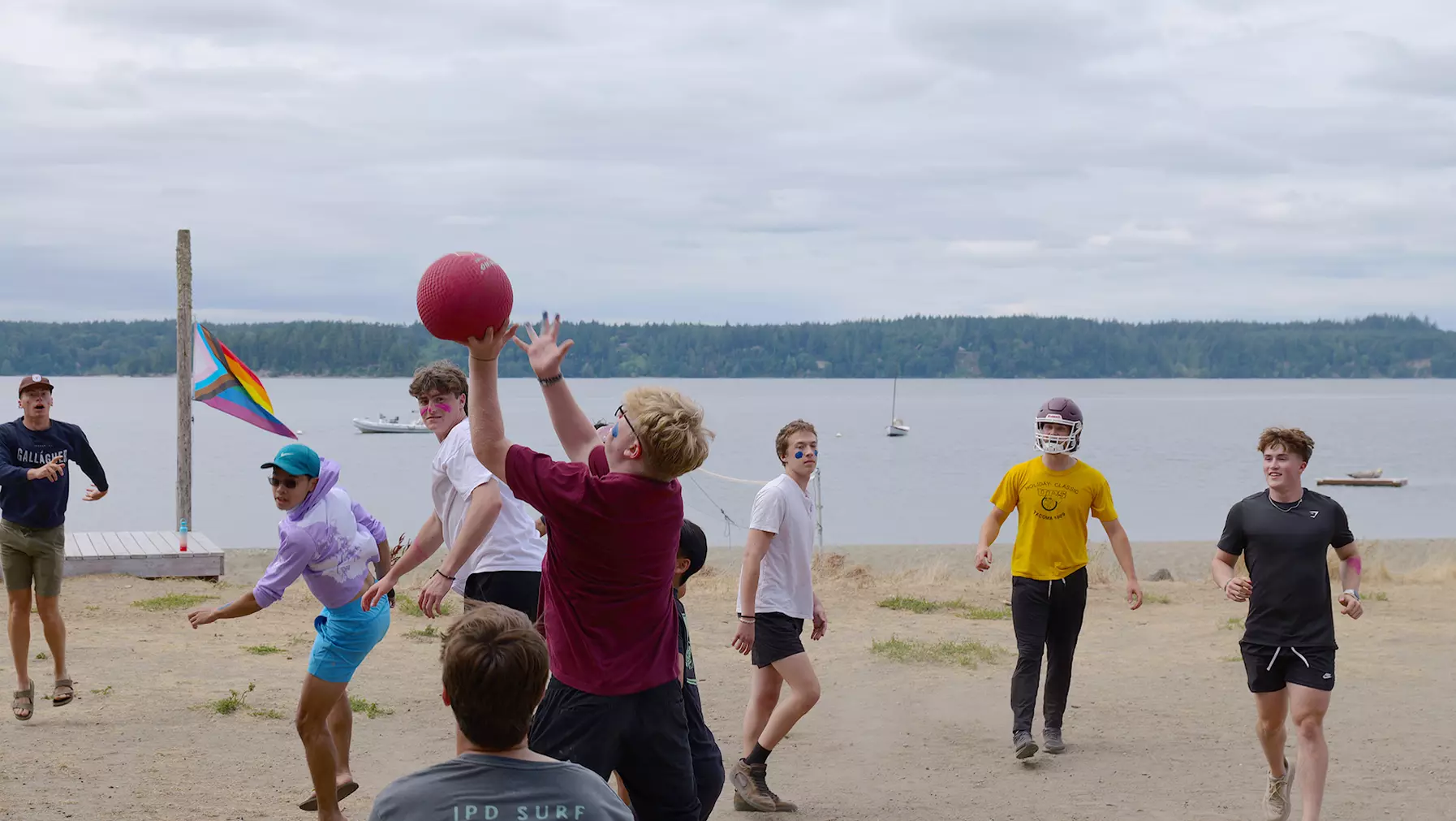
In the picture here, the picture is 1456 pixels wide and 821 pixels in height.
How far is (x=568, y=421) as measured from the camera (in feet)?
13.4

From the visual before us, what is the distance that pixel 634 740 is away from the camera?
156 inches

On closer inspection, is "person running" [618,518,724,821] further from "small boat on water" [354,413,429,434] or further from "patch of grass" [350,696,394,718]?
"small boat on water" [354,413,429,434]

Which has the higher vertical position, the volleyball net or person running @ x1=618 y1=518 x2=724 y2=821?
person running @ x1=618 y1=518 x2=724 y2=821

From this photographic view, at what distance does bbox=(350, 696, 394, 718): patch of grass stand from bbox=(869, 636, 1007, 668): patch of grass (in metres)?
4.13

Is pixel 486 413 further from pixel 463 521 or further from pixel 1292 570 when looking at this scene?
pixel 1292 570

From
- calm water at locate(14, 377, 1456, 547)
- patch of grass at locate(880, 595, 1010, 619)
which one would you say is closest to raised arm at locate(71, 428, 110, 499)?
patch of grass at locate(880, 595, 1010, 619)

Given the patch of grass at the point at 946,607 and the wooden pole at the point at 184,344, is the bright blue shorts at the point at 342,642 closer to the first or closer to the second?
the patch of grass at the point at 946,607

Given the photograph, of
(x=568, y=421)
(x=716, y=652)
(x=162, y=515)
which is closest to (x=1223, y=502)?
(x=162, y=515)

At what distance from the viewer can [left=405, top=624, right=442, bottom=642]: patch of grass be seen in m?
11.5

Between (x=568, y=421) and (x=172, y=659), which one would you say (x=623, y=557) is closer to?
(x=568, y=421)

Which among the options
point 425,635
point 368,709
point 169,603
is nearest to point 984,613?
point 425,635

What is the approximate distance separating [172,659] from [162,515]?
33284 mm

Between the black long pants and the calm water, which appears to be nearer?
the black long pants

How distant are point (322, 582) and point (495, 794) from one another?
310cm
